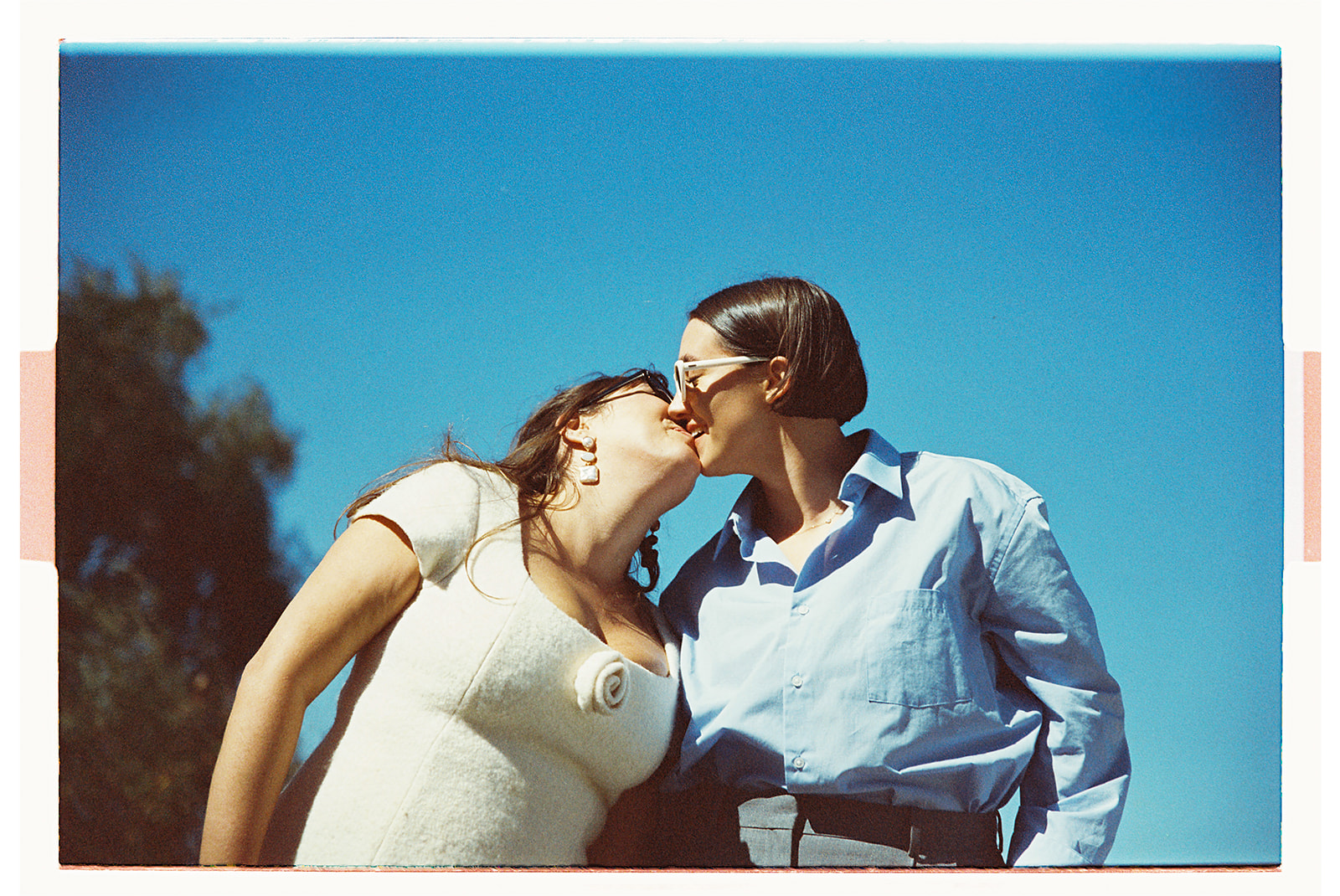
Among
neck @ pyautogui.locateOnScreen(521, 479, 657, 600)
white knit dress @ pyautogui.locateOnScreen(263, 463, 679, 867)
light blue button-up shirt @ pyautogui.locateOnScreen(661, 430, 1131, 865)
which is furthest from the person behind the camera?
neck @ pyautogui.locateOnScreen(521, 479, 657, 600)

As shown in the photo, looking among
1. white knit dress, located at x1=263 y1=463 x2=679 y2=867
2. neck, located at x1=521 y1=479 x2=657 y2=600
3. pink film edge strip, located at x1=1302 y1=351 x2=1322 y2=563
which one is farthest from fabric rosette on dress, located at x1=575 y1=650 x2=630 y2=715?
pink film edge strip, located at x1=1302 y1=351 x2=1322 y2=563

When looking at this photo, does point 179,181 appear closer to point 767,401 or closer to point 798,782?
point 767,401

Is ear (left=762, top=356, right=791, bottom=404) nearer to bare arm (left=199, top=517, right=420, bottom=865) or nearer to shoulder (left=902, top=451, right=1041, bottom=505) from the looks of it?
shoulder (left=902, top=451, right=1041, bottom=505)

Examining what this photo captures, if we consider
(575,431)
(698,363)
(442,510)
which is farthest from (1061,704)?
(442,510)

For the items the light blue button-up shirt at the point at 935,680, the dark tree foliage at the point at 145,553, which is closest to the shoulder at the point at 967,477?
the light blue button-up shirt at the point at 935,680

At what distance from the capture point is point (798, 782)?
8.87 feet

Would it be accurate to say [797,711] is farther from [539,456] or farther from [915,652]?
[539,456]

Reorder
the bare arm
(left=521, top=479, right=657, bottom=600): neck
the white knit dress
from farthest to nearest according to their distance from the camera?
(left=521, top=479, right=657, bottom=600): neck → the white knit dress → the bare arm

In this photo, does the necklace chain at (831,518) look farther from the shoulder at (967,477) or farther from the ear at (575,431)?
the ear at (575,431)

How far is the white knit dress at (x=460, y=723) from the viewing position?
256 cm

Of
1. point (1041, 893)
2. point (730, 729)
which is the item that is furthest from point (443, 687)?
point (1041, 893)

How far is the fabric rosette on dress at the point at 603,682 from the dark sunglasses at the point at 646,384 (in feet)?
2.26

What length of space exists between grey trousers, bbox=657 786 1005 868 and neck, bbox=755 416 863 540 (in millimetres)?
702

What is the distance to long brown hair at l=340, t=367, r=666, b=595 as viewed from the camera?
113 inches
